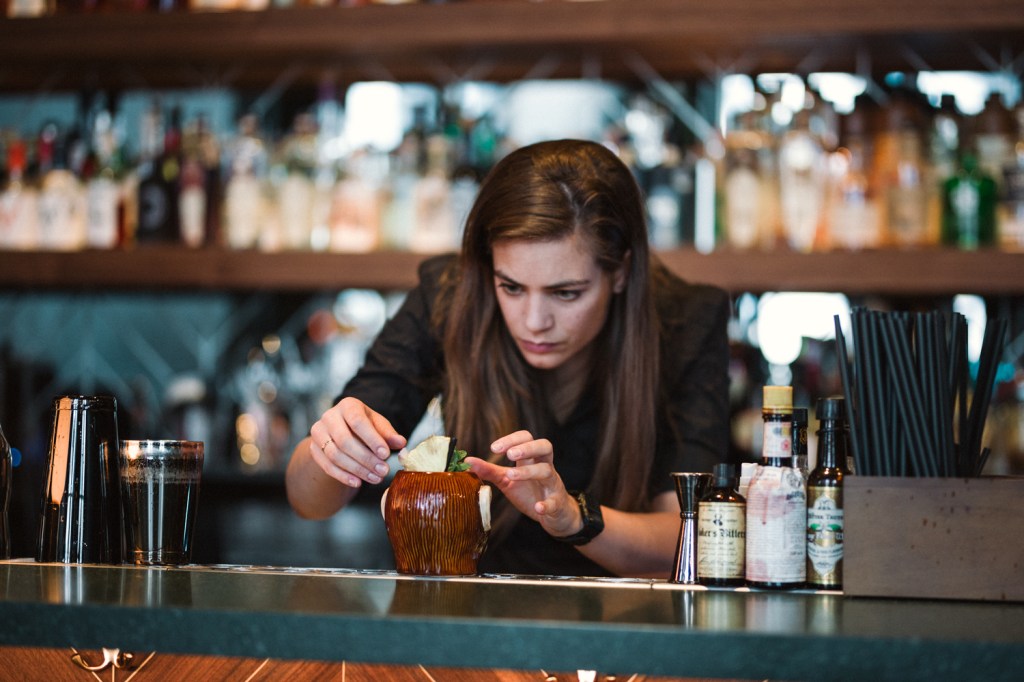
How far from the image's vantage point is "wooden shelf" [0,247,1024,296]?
2.31 meters

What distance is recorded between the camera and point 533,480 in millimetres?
1210

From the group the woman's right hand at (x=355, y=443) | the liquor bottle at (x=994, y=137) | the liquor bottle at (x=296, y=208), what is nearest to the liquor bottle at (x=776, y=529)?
the woman's right hand at (x=355, y=443)

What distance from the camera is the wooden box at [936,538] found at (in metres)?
1.05

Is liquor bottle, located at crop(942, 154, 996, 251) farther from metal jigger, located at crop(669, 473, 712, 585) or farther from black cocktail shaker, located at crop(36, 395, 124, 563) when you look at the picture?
black cocktail shaker, located at crop(36, 395, 124, 563)

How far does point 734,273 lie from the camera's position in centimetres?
238

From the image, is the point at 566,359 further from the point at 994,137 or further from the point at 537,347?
the point at 994,137

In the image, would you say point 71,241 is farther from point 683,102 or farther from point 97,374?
point 683,102

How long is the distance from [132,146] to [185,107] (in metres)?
0.17

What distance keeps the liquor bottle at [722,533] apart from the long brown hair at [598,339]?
482 mm

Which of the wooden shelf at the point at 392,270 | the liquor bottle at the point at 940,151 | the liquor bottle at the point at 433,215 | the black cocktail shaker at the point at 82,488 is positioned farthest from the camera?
the liquor bottle at the point at 433,215

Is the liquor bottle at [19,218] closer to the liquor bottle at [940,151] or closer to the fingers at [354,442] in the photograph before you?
the fingers at [354,442]

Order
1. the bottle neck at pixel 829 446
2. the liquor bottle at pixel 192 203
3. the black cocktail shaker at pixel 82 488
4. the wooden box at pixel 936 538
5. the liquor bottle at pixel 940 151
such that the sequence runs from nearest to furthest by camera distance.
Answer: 1. the wooden box at pixel 936 538
2. the bottle neck at pixel 829 446
3. the black cocktail shaker at pixel 82 488
4. the liquor bottle at pixel 940 151
5. the liquor bottle at pixel 192 203

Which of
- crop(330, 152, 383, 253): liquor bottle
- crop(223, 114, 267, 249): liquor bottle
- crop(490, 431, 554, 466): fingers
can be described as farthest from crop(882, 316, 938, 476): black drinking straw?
crop(223, 114, 267, 249): liquor bottle

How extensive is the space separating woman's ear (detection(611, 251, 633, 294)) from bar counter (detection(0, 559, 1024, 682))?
A: 2.26 ft
